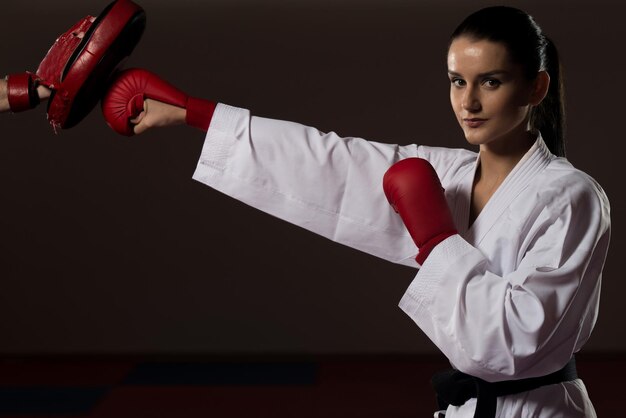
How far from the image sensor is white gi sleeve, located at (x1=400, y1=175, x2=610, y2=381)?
5.26ft

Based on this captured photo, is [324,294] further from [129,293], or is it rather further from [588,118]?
[588,118]

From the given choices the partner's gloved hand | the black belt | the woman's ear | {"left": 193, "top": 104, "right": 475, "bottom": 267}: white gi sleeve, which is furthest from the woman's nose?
the partner's gloved hand

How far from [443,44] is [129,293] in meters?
2.90

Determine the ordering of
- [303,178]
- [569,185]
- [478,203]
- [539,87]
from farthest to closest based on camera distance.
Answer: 1. [303,178]
2. [478,203]
3. [539,87]
4. [569,185]

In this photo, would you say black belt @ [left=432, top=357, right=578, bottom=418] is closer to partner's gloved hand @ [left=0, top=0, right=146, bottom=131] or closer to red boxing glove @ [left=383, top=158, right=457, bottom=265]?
red boxing glove @ [left=383, top=158, right=457, bottom=265]

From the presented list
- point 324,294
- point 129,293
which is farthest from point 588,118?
point 129,293

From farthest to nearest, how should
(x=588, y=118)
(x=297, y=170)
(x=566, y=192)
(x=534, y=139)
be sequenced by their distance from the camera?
(x=588, y=118)
(x=297, y=170)
(x=534, y=139)
(x=566, y=192)

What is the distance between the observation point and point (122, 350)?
6.06 metres

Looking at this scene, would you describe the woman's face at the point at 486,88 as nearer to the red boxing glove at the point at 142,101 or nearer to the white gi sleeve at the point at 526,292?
the white gi sleeve at the point at 526,292

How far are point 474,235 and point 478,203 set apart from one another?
13 centimetres

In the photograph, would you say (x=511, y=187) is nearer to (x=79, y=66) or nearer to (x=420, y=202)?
(x=420, y=202)

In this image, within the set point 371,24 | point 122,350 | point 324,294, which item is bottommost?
point 122,350

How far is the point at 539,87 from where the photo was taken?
6.00 ft

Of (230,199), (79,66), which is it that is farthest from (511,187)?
(230,199)
